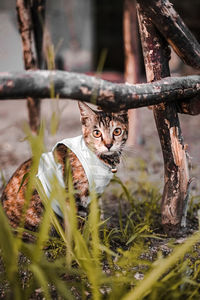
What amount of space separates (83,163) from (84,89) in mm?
465

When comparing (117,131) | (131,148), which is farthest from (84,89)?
(131,148)

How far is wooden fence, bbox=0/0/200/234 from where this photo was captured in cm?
98

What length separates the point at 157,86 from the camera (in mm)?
1246

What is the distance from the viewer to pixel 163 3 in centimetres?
125

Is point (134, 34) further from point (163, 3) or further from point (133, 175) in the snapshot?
point (163, 3)

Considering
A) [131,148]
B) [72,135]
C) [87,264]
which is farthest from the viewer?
[72,135]

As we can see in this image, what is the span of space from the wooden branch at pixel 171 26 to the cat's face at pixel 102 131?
39 cm

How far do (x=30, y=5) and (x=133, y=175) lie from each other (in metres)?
1.53

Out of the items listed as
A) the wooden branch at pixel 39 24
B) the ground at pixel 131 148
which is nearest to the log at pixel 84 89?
the ground at pixel 131 148

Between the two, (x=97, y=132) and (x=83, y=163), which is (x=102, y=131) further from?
(x=83, y=163)

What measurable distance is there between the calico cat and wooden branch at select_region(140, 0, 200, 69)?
1.32 ft

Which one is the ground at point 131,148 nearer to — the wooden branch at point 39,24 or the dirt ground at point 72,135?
the dirt ground at point 72,135

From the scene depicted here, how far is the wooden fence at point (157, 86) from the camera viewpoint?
0.98 metres

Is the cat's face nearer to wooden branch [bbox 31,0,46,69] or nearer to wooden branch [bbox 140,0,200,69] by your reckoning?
wooden branch [bbox 140,0,200,69]
